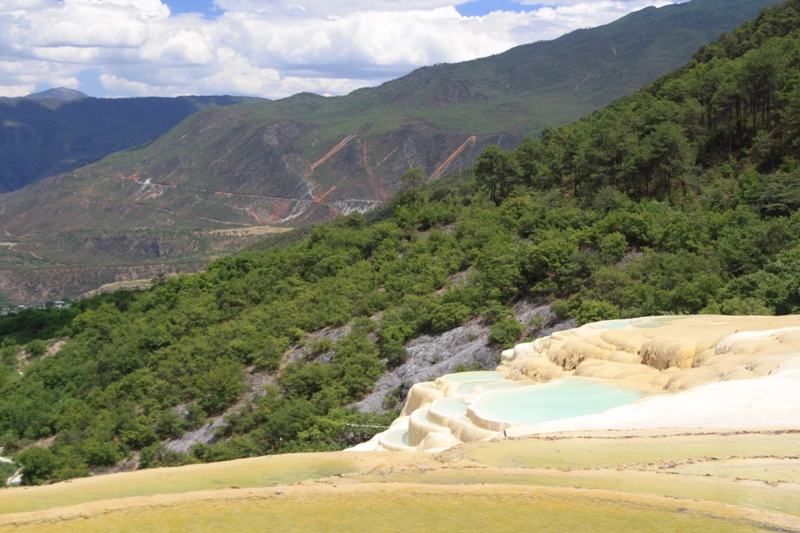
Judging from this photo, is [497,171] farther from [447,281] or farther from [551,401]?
[551,401]

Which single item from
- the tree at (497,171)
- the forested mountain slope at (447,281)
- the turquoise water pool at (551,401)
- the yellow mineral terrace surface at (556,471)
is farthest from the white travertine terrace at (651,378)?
the tree at (497,171)

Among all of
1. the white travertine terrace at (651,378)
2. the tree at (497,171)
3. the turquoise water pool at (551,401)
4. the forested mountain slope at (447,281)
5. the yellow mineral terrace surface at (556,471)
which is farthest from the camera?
the tree at (497,171)

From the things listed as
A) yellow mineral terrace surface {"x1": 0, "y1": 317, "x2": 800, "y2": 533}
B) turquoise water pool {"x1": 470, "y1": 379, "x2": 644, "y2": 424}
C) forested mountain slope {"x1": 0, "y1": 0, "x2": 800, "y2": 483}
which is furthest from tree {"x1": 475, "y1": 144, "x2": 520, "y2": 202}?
turquoise water pool {"x1": 470, "y1": 379, "x2": 644, "y2": 424}

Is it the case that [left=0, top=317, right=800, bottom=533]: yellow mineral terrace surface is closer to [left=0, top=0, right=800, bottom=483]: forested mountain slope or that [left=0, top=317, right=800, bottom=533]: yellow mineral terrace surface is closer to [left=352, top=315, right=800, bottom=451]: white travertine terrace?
[left=352, top=315, right=800, bottom=451]: white travertine terrace

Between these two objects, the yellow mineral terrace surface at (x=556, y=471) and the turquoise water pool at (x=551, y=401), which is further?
the turquoise water pool at (x=551, y=401)

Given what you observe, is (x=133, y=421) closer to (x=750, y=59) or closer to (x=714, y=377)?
(x=714, y=377)

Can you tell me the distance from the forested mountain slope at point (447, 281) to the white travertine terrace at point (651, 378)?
293 inches

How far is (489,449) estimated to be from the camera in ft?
50.7

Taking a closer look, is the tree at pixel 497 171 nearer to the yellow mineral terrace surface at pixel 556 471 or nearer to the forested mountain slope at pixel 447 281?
the forested mountain slope at pixel 447 281

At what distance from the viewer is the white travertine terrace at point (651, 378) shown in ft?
55.0

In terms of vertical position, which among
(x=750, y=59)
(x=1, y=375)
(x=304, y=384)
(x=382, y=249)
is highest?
(x=750, y=59)

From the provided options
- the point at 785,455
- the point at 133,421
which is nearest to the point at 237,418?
the point at 133,421

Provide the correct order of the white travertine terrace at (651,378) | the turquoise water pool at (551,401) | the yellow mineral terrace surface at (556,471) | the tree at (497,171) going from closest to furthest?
the yellow mineral terrace surface at (556,471) → the white travertine terrace at (651,378) → the turquoise water pool at (551,401) → the tree at (497,171)

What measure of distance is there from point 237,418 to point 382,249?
1021 inches
